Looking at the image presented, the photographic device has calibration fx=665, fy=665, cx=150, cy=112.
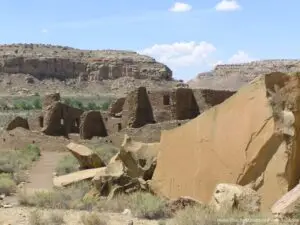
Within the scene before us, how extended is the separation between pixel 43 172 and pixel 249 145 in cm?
1284

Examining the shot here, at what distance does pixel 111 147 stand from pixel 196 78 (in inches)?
3707

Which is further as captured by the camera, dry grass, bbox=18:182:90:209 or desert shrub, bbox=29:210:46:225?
dry grass, bbox=18:182:90:209

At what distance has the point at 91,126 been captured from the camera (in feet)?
114

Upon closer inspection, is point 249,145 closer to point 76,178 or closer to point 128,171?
point 128,171

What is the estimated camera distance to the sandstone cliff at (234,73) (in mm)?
102188

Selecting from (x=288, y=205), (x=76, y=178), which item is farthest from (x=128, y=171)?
(x=288, y=205)

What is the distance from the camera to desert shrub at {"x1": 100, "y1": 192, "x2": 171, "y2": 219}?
1088cm

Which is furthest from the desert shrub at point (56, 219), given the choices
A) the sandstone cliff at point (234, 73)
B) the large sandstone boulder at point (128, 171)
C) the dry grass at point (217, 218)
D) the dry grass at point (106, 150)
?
the sandstone cliff at point (234, 73)

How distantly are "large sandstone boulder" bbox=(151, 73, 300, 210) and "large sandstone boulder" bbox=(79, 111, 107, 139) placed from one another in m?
22.6

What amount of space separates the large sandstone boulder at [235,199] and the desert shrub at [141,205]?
1.15 metres

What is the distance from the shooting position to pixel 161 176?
1252cm

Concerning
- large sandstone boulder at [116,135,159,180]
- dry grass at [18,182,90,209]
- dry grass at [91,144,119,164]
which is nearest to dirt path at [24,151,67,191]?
dry grass at [91,144,119,164]

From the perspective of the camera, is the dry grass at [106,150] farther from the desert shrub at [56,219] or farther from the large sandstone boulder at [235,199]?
the large sandstone boulder at [235,199]

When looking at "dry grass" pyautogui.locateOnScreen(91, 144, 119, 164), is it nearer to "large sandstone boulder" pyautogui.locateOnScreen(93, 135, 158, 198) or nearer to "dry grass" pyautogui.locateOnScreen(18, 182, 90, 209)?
"large sandstone boulder" pyautogui.locateOnScreen(93, 135, 158, 198)
